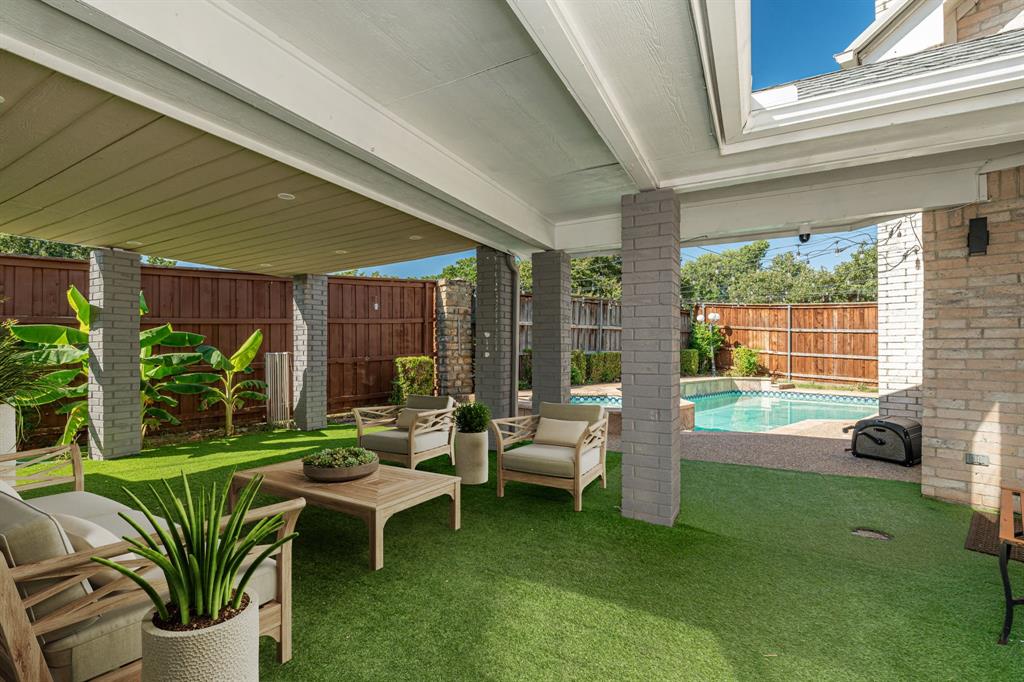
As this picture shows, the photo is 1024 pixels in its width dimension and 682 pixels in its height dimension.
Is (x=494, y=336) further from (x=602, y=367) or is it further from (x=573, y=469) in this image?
(x=602, y=367)

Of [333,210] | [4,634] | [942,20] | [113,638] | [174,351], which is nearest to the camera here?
[4,634]

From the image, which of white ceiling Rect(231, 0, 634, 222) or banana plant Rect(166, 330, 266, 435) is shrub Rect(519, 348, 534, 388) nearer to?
banana plant Rect(166, 330, 266, 435)

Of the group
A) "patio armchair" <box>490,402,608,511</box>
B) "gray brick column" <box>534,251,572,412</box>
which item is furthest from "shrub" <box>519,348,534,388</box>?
"patio armchair" <box>490,402,608,511</box>

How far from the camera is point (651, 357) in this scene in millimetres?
4066

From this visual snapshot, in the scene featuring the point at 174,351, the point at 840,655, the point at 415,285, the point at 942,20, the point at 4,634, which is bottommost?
the point at 840,655

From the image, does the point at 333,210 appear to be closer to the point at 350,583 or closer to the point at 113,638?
the point at 350,583

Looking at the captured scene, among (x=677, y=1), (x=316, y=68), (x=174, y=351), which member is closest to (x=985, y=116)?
(x=677, y=1)

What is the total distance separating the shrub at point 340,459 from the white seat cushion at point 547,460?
134 centimetres

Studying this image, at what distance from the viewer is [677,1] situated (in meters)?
2.09

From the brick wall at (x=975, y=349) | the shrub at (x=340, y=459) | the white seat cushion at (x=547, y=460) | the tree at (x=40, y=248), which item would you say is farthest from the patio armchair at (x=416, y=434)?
the tree at (x=40, y=248)

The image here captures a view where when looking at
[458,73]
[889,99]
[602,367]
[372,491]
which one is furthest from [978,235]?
[602,367]

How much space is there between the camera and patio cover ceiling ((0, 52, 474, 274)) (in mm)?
2643

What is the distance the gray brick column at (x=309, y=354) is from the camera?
846 centimetres

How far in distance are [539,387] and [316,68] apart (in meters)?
4.54
